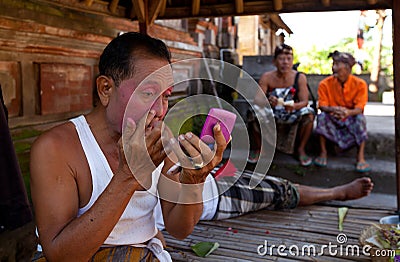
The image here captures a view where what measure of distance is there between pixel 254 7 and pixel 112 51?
2106 millimetres

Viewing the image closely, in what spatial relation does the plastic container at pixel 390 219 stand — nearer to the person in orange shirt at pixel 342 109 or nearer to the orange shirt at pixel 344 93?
the person in orange shirt at pixel 342 109

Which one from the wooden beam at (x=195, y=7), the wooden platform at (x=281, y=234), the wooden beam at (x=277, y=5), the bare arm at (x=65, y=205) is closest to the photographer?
the bare arm at (x=65, y=205)

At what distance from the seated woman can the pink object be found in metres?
3.38

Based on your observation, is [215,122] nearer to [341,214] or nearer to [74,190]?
[74,190]

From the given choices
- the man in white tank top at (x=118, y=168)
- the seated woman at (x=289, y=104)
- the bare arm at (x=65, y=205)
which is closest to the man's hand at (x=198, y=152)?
the man in white tank top at (x=118, y=168)

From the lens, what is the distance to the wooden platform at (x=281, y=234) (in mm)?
2299

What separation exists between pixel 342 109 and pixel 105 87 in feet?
11.8

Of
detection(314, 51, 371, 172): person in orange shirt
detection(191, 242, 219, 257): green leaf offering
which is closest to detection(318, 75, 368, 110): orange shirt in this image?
detection(314, 51, 371, 172): person in orange shirt

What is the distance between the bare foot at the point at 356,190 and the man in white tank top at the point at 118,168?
1.95 m

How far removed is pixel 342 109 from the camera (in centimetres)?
448

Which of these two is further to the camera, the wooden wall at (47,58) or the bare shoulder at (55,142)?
the wooden wall at (47,58)

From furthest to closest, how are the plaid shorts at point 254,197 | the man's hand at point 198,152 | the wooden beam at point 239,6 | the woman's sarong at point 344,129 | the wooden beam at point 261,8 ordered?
the woman's sarong at point 344,129 < the wooden beam at point 239,6 < the wooden beam at point 261,8 < the plaid shorts at point 254,197 < the man's hand at point 198,152

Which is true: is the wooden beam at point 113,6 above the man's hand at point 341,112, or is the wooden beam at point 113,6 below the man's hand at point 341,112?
above

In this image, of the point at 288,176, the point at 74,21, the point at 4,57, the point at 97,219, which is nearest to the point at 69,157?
the point at 97,219
